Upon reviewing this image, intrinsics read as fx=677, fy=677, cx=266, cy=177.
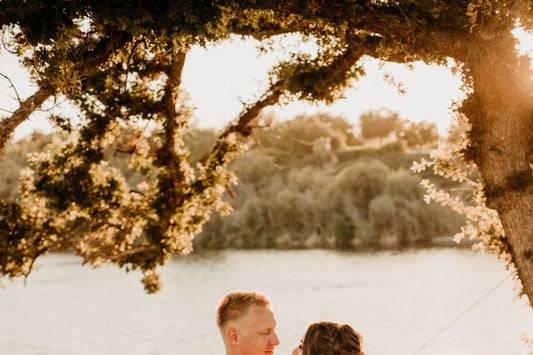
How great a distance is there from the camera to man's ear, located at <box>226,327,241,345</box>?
336 centimetres

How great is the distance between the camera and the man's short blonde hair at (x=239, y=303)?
337 cm

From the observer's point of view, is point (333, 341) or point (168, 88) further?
point (168, 88)

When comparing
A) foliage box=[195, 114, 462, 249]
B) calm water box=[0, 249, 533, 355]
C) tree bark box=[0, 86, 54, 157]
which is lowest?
calm water box=[0, 249, 533, 355]

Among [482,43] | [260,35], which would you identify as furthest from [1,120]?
[482,43]

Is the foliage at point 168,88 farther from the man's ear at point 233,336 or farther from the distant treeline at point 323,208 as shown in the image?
the distant treeline at point 323,208

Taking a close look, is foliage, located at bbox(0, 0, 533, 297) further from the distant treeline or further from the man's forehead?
the distant treeline

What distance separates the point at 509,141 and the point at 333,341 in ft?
16.2

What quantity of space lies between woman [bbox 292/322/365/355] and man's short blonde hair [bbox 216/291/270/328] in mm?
460

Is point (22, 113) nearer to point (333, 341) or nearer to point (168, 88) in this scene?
point (168, 88)

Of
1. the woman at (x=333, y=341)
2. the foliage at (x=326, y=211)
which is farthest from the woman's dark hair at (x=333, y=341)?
the foliage at (x=326, y=211)

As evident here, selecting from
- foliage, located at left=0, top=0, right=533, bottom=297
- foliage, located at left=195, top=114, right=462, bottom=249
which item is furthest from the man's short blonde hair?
foliage, located at left=195, top=114, right=462, bottom=249

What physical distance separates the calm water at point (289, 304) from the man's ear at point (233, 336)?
2006 cm

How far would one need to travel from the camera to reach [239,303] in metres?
3.38

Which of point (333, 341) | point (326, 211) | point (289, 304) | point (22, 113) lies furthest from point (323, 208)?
point (333, 341)
